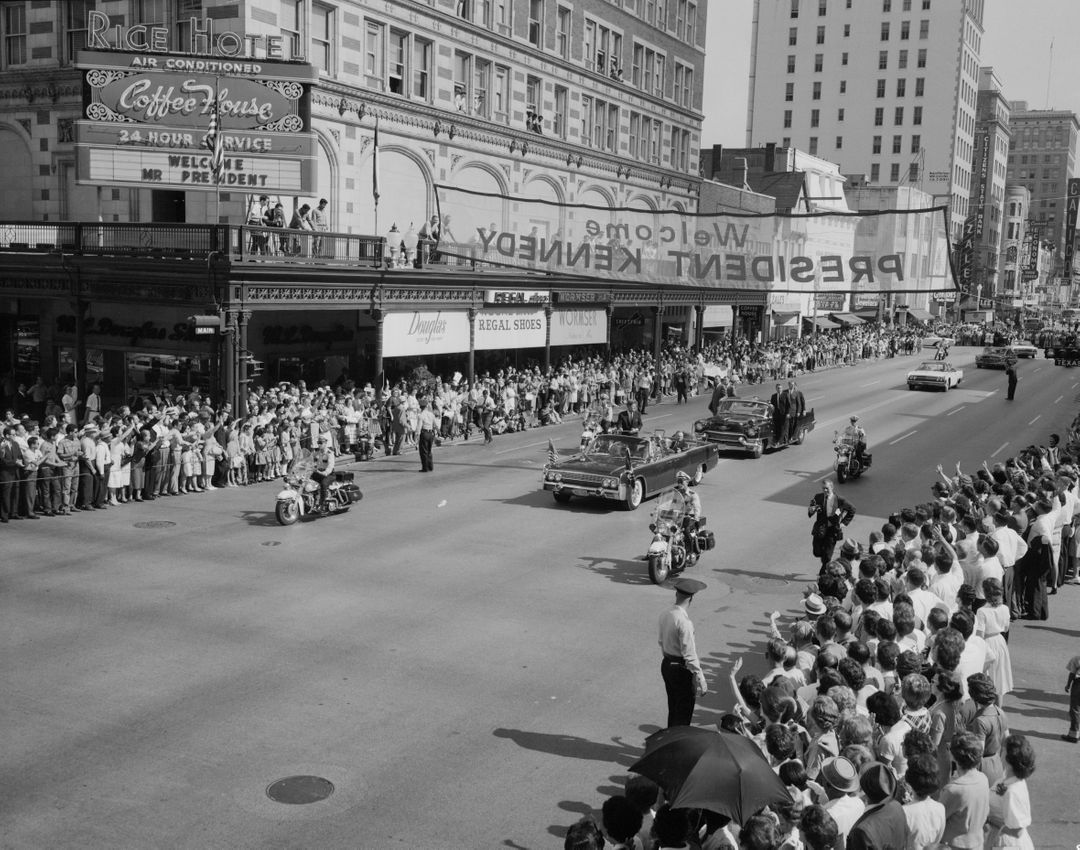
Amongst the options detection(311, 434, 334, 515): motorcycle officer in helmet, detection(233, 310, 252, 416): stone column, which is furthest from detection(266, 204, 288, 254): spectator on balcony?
detection(311, 434, 334, 515): motorcycle officer in helmet

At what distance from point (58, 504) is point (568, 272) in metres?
11.0

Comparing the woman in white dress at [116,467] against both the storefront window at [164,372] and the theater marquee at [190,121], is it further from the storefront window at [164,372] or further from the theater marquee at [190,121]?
the theater marquee at [190,121]

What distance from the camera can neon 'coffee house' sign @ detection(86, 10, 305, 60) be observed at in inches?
1291

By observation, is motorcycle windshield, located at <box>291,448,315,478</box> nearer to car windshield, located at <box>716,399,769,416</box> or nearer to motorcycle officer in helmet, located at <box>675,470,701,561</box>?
motorcycle officer in helmet, located at <box>675,470,701,561</box>

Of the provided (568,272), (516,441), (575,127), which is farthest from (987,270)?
(568,272)

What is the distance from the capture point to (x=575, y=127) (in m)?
51.9

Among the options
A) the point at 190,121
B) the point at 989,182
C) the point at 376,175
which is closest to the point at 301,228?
the point at 190,121

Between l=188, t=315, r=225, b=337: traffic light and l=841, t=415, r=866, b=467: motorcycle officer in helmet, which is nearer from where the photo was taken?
l=188, t=315, r=225, b=337: traffic light

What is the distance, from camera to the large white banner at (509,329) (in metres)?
40.2

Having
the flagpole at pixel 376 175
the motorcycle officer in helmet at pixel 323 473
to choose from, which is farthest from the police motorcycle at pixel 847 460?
the flagpole at pixel 376 175

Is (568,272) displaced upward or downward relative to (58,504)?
upward

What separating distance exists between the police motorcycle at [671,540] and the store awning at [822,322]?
67.7m

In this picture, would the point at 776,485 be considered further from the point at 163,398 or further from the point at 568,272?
the point at 163,398

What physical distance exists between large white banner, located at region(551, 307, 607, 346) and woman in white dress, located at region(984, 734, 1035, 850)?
126 feet
